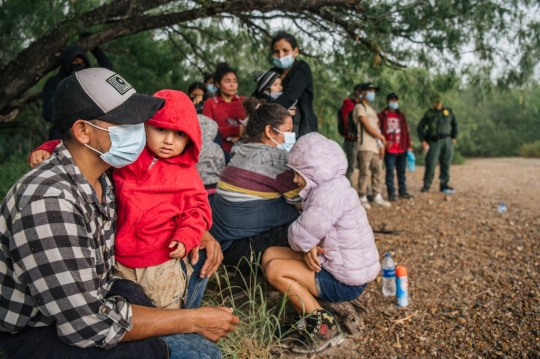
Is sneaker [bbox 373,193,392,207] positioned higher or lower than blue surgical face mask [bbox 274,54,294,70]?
lower

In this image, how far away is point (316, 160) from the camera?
2898mm

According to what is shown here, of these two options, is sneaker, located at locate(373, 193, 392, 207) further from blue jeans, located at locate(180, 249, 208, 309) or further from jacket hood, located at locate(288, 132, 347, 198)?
blue jeans, located at locate(180, 249, 208, 309)

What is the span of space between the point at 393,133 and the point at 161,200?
586 cm

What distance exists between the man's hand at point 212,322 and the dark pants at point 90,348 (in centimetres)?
5

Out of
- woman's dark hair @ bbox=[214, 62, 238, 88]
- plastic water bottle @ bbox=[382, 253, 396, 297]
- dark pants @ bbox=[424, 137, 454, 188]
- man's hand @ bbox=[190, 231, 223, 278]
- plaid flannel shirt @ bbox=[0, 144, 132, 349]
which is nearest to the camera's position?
plaid flannel shirt @ bbox=[0, 144, 132, 349]

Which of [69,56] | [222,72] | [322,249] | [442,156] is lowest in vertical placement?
[322,249]

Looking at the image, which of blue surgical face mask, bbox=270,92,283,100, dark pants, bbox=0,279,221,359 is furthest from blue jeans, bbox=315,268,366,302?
blue surgical face mask, bbox=270,92,283,100

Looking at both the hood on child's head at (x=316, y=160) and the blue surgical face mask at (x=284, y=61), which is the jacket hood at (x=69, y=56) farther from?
the hood on child's head at (x=316, y=160)

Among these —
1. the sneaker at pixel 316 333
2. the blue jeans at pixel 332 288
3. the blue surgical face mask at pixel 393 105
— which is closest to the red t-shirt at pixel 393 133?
the blue surgical face mask at pixel 393 105

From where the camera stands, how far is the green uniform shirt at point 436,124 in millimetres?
8281

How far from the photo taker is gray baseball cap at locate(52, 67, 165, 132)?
1.80 metres

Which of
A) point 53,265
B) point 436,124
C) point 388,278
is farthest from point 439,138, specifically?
point 53,265

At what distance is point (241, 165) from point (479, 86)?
2.92 m

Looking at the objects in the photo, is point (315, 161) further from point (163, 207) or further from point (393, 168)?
point (393, 168)
